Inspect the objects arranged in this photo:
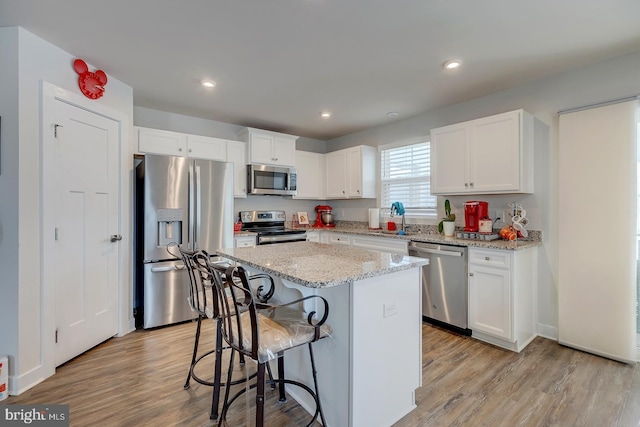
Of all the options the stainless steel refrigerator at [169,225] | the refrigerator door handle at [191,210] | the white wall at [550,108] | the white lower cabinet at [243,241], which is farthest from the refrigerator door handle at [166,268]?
the white wall at [550,108]

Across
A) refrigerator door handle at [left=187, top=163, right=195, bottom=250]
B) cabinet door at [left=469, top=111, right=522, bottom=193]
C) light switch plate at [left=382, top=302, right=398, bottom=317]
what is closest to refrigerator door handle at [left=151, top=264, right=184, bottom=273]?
refrigerator door handle at [left=187, top=163, right=195, bottom=250]

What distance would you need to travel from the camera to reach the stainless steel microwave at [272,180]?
4.16m

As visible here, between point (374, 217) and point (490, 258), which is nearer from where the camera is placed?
point (490, 258)

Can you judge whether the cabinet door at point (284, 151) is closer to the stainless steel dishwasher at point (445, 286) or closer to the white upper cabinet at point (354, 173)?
the white upper cabinet at point (354, 173)

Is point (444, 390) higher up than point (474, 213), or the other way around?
point (474, 213)

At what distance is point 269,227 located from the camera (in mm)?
4672

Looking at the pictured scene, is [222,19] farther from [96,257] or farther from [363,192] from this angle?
[363,192]

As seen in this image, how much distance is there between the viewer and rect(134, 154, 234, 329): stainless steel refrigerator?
9.86 feet

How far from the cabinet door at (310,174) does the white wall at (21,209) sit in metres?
3.18

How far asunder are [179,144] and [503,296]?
386cm

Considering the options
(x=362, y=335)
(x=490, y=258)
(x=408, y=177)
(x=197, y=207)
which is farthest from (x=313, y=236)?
(x=362, y=335)

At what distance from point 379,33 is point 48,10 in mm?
2165

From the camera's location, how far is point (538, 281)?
2.92 metres

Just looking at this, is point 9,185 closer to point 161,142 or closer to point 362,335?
point 161,142
